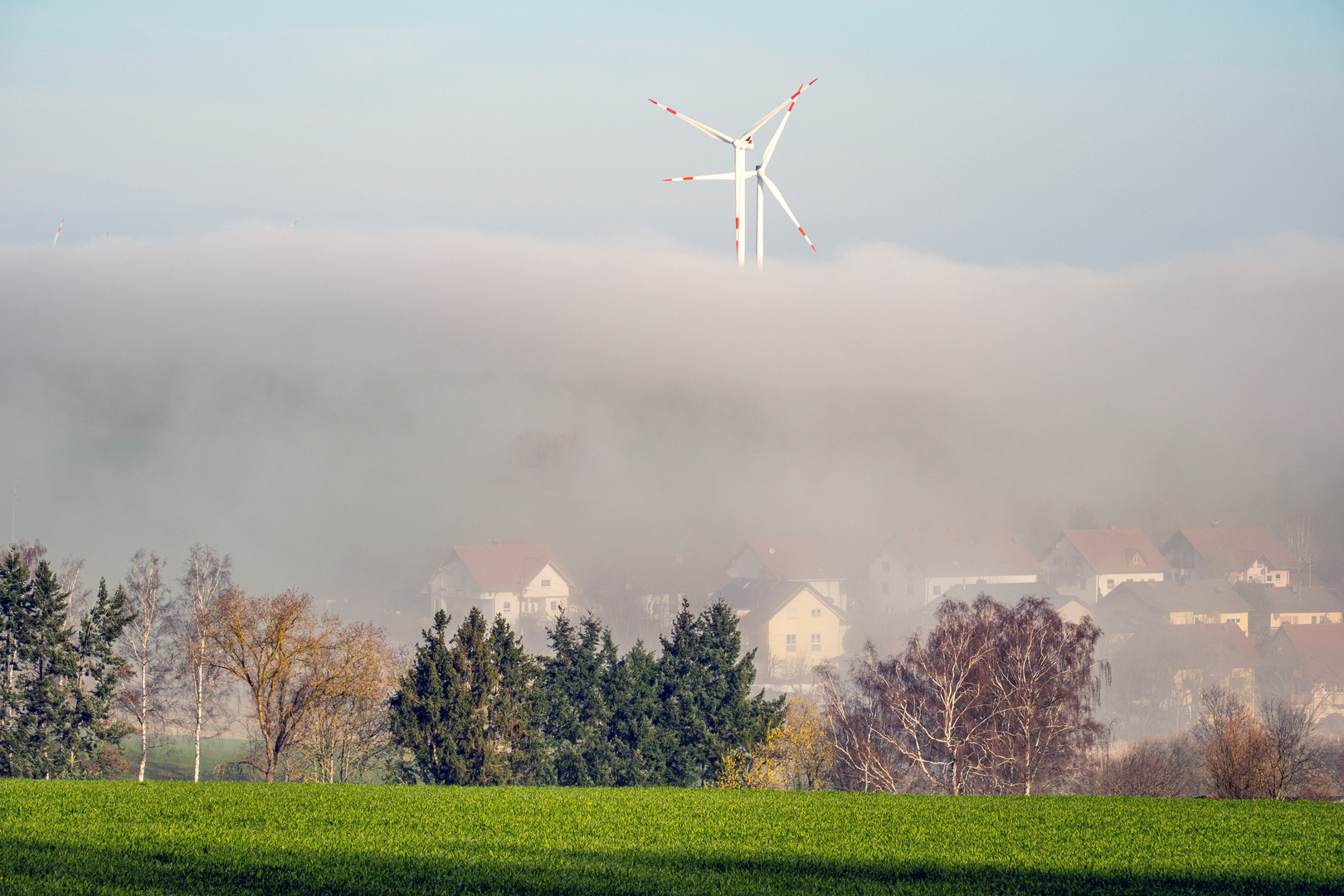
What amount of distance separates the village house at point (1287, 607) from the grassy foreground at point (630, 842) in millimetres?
132902

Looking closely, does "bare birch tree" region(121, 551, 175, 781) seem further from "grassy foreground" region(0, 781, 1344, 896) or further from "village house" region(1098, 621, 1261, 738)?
"village house" region(1098, 621, 1261, 738)

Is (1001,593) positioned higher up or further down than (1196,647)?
higher up

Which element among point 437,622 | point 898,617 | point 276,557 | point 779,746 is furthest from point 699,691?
point 276,557

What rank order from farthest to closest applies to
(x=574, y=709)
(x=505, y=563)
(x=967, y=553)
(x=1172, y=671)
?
(x=967, y=553), (x=505, y=563), (x=1172, y=671), (x=574, y=709)

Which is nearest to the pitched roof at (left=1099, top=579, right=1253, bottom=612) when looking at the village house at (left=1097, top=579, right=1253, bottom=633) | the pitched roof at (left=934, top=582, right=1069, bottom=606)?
the village house at (left=1097, top=579, right=1253, bottom=633)

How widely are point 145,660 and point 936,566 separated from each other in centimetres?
12661

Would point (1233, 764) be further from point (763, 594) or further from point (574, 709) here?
point (763, 594)

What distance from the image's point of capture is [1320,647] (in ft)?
396

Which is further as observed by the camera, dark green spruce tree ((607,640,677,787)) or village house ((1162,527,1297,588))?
village house ((1162,527,1297,588))

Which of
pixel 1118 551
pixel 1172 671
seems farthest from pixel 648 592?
pixel 1118 551

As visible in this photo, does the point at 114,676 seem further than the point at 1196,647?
No

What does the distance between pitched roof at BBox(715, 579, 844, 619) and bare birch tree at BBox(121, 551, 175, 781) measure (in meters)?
61.1

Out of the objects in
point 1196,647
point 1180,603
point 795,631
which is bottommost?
point 1196,647

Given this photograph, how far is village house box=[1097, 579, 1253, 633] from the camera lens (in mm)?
138250
